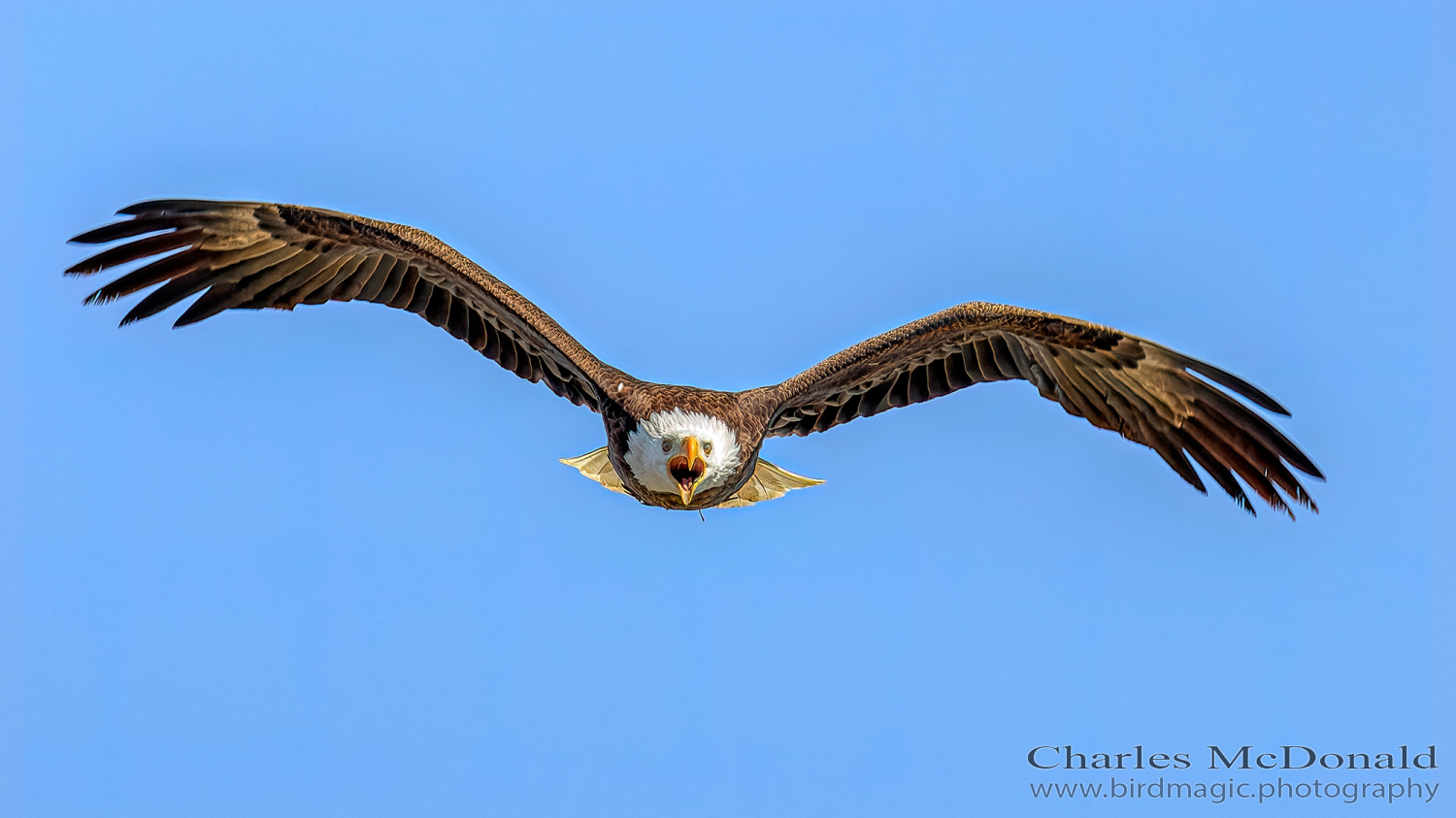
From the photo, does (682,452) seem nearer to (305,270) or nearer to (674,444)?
(674,444)

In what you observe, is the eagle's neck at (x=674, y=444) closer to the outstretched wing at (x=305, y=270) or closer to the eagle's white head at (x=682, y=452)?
the eagle's white head at (x=682, y=452)

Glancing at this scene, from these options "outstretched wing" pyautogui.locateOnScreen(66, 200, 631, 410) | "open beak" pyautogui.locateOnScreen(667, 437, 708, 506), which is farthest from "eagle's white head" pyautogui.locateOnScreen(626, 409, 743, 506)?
"outstretched wing" pyautogui.locateOnScreen(66, 200, 631, 410)

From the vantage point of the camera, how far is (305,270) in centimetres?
1009

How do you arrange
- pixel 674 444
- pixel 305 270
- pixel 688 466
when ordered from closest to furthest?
pixel 688 466
pixel 674 444
pixel 305 270

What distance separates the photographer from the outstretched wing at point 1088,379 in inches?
383

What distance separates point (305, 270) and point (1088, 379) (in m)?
5.66

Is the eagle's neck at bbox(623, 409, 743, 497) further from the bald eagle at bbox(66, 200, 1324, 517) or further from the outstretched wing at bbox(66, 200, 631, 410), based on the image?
the outstretched wing at bbox(66, 200, 631, 410)

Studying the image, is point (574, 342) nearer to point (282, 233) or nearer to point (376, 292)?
point (376, 292)

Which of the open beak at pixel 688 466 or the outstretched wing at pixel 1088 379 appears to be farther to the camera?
the outstretched wing at pixel 1088 379

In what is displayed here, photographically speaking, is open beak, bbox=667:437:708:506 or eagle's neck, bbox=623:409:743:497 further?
eagle's neck, bbox=623:409:743:497

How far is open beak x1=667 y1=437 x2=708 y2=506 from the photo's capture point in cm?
959

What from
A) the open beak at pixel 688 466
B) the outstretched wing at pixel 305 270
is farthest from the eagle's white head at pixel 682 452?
the outstretched wing at pixel 305 270

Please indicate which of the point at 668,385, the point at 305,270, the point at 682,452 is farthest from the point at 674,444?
the point at 305,270

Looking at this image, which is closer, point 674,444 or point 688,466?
point 688,466
